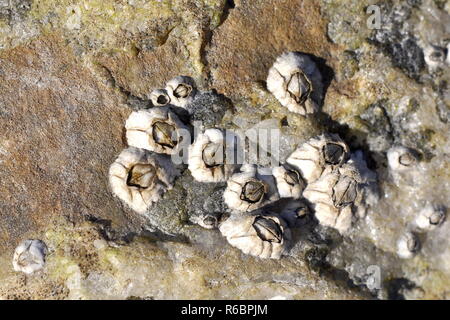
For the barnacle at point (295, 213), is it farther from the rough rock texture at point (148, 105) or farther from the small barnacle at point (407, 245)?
the small barnacle at point (407, 245)

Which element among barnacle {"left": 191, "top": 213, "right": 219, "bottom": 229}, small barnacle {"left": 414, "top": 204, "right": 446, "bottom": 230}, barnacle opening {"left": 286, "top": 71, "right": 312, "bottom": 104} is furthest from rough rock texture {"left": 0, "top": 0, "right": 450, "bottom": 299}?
small barnacle {"left": 414, "top": 204, "right": 446, "bottom": 230}

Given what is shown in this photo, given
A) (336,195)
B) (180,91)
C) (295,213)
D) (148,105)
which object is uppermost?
(180,91)

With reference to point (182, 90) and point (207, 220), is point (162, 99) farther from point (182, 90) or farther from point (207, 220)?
point (207, 220)

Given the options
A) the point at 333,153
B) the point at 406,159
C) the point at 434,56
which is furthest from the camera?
the point at 434,56

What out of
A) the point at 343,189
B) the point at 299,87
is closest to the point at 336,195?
the point at 343,189

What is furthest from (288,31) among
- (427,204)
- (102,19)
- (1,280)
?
(1,280)
